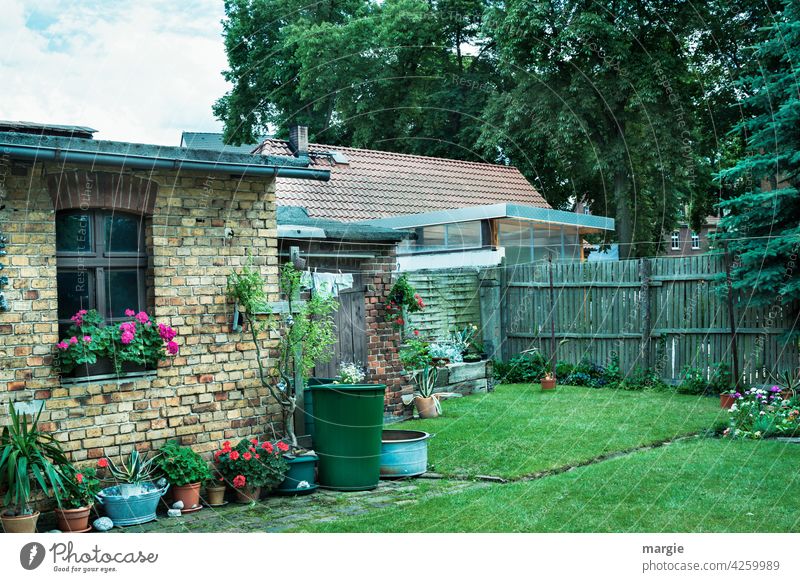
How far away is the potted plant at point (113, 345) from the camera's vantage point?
6066 millimetres

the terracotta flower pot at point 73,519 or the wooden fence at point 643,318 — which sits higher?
the wooden fence at point 643,318

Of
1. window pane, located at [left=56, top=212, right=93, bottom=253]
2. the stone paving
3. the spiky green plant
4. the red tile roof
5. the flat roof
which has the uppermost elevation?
the red tile roof

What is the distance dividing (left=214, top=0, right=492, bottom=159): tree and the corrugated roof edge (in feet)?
12.9

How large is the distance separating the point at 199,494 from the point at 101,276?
199 centimetres

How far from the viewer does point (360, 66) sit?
12.1m

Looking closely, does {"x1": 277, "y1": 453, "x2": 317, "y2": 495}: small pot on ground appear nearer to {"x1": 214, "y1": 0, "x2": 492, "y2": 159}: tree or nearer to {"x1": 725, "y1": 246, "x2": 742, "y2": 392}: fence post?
{"x1": 214, "y1": 0, "x2": 492, "y2": 159}: tree

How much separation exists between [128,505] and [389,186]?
11467 millimetres

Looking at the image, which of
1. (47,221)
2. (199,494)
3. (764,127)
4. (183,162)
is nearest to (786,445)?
(764,127)

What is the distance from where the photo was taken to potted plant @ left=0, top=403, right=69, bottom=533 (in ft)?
18.0

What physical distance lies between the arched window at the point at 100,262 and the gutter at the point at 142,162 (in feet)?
1.73

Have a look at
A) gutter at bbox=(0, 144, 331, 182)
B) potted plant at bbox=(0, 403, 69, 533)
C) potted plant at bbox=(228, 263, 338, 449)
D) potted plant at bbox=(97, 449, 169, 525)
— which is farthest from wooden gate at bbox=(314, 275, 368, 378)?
potted plant at bbox=(0, 403, 69, 533)

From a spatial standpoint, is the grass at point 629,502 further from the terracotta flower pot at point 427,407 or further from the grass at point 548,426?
the terracotta flower pot at point 427,407

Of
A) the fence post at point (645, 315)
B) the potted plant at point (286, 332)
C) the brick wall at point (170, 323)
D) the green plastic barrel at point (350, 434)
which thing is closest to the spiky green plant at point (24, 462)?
the brick wall at point (170, 323)
